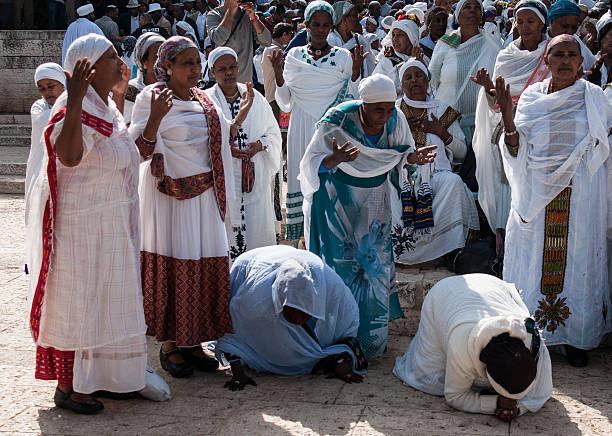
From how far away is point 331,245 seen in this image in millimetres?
5660

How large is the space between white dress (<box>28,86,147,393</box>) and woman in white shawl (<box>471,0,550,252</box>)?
3.07m

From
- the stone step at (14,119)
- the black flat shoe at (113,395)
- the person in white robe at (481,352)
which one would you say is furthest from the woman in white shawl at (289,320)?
the stone step at (14,119)

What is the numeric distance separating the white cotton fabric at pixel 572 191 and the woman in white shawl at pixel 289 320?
126 centimetres

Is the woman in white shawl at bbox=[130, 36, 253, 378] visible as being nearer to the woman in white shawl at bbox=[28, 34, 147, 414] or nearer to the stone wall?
the woman in white shawl at bbox=[28, 34, 147, 414]

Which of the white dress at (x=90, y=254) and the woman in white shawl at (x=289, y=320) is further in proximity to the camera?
the woman in white shawl at (x=289, y=320)

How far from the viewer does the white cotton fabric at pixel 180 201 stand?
5.03m

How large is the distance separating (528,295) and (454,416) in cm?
130

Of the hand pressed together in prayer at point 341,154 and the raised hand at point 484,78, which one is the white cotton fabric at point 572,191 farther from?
the hand pressed together in prayer at point 341,154

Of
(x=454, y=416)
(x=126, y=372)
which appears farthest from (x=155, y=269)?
(x=454, y=416)

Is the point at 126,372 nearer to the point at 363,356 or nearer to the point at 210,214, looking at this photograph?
the point at 210,214

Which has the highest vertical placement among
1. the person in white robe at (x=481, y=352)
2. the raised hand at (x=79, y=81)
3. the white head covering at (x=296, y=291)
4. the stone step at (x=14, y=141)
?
the raised hand at (x=79, y=81)

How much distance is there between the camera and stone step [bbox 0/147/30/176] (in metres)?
11.8

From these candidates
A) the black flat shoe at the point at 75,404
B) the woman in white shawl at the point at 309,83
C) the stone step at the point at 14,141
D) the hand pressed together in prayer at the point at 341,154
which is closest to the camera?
the black flat shoe at the point at 75,404

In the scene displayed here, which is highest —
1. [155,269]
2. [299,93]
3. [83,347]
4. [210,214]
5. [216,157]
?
[299,93]
